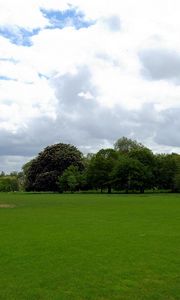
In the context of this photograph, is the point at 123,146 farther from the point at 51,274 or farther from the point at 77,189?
the point at 51,274

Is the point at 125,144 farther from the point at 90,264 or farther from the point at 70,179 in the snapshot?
the point at 90,264

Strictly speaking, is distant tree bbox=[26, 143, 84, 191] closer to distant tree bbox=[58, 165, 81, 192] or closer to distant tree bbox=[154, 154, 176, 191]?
distant tree bbox=[58, 165, 81, 192]

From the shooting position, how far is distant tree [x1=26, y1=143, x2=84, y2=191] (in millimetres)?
153750

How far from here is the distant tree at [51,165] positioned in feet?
504

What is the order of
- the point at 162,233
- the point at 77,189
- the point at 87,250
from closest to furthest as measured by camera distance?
1. the point at 87,250
2. the point at 162,233
3. the point at 77,189

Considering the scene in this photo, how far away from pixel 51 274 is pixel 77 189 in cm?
14085

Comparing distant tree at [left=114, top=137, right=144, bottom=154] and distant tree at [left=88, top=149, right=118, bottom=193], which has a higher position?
distant tree at [left=114, top=137, right=144, bottom=154]

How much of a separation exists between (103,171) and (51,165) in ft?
78.0

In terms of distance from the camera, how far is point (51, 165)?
158500mm

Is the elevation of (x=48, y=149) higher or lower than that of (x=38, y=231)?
higher

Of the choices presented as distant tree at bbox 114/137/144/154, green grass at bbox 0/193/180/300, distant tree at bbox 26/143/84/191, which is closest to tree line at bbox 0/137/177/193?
distant tree at bbox 26/143/84/191

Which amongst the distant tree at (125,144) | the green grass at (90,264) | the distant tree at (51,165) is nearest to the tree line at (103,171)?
the distant tree at (51,165)

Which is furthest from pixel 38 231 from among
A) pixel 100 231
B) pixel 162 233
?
pixel 162 233

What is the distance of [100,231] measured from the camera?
28.6 m
